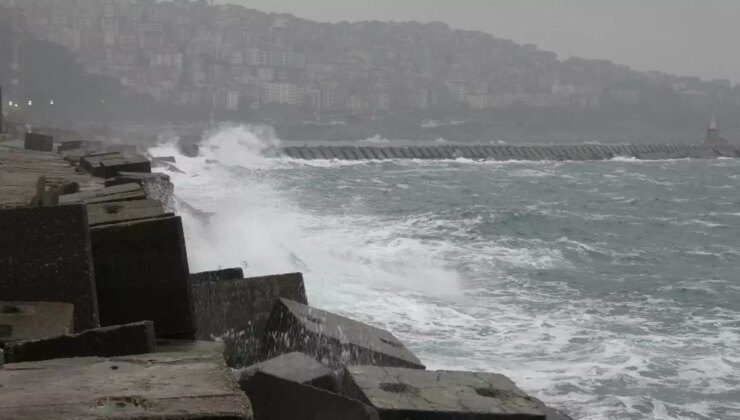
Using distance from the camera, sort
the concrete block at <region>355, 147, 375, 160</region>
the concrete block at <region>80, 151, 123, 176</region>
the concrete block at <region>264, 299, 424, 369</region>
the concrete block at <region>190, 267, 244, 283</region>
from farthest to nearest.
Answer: the concrete block at <region>355, 147, 375, 160</region> → the concrete block at <region>80, 151, 123, 176</region> → the concrete block at <region>190, 267, 244, 283</region> → the concrete block at <region>264, 299, 424, 369</region>

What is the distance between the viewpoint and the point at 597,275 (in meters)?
15.4

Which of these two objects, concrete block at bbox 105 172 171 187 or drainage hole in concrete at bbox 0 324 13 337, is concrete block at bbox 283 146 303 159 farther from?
drainage hole in concrete at bbox 0 324 13 337

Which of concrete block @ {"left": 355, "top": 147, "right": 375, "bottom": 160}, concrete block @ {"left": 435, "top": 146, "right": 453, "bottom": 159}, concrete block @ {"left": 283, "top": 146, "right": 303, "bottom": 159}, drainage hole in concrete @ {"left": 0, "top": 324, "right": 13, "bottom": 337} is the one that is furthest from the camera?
concrete block @ {"left": 435, "top": 146, "right": 453, "bottom": 159}

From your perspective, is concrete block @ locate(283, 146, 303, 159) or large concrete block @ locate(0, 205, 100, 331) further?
concrete block @ locate(283, 146, 303, 159)

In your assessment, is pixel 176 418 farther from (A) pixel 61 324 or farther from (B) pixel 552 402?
(B) pixel 552 402

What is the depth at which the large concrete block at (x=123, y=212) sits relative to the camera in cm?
416

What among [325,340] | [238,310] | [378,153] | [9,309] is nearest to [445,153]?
[378,153]

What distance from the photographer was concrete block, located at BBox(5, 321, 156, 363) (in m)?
2.90

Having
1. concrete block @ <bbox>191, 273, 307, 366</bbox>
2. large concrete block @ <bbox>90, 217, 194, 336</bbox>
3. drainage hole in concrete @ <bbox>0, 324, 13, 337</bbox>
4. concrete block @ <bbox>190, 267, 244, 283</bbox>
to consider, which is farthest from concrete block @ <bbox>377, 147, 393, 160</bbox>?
drainage hole in concrete @ <bbox>0, 324, 13, 337</bbox>

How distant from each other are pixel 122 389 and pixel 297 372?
1.39 meters

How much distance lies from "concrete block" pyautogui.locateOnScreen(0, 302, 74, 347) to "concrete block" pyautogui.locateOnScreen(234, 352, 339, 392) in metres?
0.78

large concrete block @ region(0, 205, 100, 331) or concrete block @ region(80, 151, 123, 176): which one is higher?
large concrete block @ region(0, 205, 100, 331)

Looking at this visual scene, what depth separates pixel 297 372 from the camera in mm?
3725

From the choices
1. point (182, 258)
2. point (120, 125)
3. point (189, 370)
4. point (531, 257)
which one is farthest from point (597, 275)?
point (120, 125)
